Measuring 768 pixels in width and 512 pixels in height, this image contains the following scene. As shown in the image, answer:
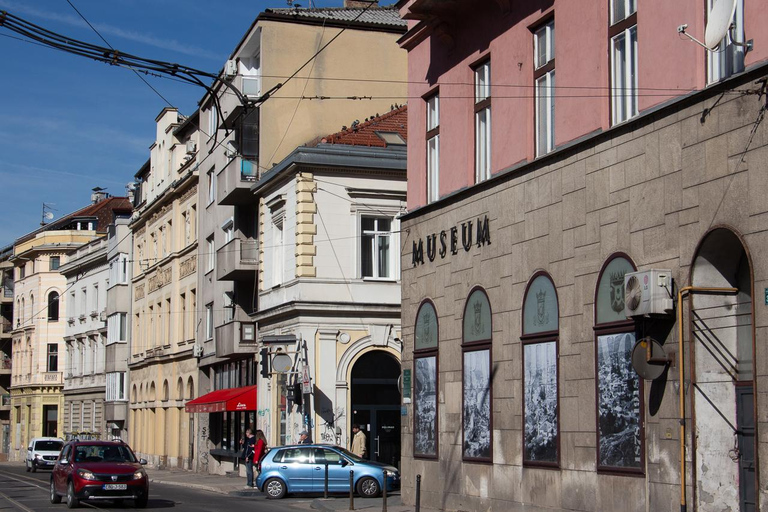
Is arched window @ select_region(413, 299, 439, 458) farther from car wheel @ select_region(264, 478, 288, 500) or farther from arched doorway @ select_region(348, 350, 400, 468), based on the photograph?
arched doorway @ select_region(348, 350, 400, 468)

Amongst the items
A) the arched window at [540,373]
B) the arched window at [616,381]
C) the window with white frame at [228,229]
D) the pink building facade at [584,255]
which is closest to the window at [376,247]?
the window with white frame at [228,229]

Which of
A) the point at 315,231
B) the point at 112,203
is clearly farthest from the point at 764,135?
the point at 112,203

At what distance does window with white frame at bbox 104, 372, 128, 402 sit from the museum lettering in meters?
41.6

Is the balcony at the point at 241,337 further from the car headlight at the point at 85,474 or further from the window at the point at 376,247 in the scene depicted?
the car headlight at the point at 85,474

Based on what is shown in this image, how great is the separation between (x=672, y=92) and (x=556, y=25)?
3807 mm

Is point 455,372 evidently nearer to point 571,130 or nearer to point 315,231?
point 571,130

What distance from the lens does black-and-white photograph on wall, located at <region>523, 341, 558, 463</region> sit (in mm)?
18609

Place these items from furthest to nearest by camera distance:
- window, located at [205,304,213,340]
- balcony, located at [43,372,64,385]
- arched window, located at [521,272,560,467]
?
balcony, located at [43,372,64,385], window, located at [205,304,213,340], arched window, located at [521,272,560,467]

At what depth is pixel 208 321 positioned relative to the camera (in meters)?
46.2

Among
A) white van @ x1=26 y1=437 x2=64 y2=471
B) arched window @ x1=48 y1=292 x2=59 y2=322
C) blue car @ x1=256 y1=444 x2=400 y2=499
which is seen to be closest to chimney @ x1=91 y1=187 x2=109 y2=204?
arched window @ x1=48 y1=292 x2=59 y2=322

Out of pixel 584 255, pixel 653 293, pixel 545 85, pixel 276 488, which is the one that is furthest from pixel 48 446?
pixel 653 293

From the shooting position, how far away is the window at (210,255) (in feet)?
149

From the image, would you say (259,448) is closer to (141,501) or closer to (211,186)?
(141,501)

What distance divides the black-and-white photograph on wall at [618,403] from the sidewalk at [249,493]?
6.76m
